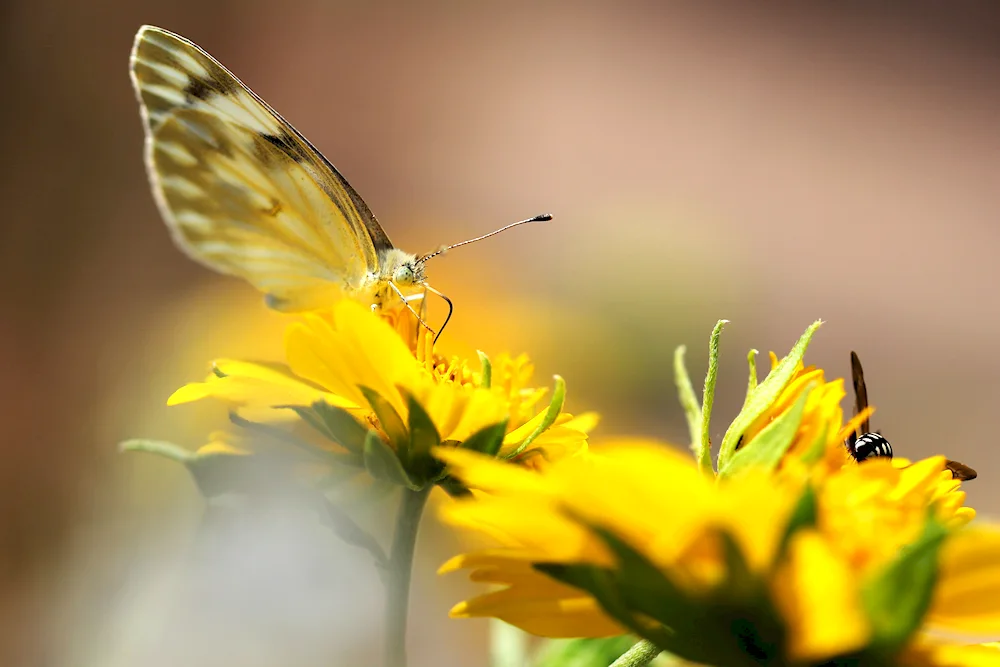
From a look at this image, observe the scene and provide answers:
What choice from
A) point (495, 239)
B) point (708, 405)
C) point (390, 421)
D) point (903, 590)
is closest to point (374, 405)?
point (390, 421)

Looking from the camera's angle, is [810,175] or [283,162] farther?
[810,175]

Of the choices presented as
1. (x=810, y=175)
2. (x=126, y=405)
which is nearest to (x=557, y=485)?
(x=126, y=405)

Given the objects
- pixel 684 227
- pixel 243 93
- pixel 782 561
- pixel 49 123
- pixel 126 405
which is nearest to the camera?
pixel 782 561

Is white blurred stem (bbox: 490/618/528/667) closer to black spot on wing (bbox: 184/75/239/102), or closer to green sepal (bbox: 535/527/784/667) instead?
green sepal (bbox: 535/527/784/667)

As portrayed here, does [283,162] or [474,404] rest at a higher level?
[283,162]

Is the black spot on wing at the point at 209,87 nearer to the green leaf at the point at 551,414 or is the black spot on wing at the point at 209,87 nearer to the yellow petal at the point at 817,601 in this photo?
the green leaf at the point at 551,414

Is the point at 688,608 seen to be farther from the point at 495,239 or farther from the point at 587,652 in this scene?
the point at 495,239

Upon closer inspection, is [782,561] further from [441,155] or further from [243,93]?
[441,155]

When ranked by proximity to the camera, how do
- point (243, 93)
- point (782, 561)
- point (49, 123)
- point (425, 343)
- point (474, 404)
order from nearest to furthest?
point (782, 561) → point (474, 404) → point (425, 343) → point (243, 93) → point (49, 123)
